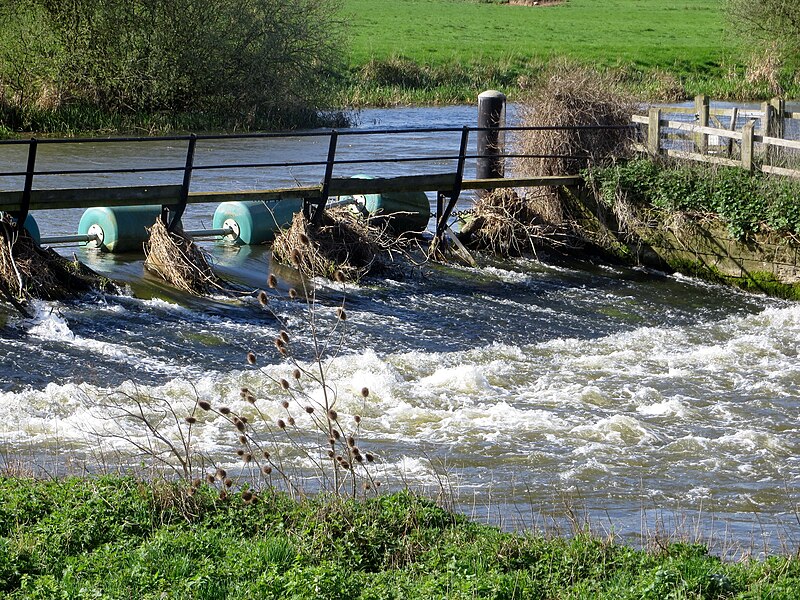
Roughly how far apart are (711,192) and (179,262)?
761 centimetres

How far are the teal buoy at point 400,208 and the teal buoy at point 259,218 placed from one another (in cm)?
120

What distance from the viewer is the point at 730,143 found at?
17.2 meters

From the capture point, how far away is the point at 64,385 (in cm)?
1056

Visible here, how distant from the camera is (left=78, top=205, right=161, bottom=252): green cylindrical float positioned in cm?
1506

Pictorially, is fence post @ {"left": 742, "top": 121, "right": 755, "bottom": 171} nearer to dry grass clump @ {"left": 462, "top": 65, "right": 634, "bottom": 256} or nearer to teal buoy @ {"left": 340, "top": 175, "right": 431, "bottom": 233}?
dry grass clump @ {"left": 462, "top": 65, "right": 634, "bottom": 256}

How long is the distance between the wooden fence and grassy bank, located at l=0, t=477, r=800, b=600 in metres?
10.7

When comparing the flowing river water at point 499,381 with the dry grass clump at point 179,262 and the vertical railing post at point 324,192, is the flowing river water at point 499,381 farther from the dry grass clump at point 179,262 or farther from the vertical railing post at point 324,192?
the vertical railing post at point 324,192

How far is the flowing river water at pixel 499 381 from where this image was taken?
333 inches

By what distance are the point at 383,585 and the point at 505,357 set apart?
22.0 ft

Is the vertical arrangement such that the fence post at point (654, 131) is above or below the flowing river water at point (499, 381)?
above

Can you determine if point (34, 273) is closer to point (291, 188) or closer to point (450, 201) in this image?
point (291, 188)

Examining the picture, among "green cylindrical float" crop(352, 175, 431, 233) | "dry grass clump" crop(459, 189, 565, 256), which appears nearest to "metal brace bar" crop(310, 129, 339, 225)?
"green cylindrical float" crop(352, 175, 431, 233)

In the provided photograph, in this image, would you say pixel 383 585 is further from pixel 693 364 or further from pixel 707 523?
pixel 693 364

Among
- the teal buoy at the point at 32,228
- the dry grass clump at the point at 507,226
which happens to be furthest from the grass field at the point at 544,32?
the teal buoy at the point at 32,228
